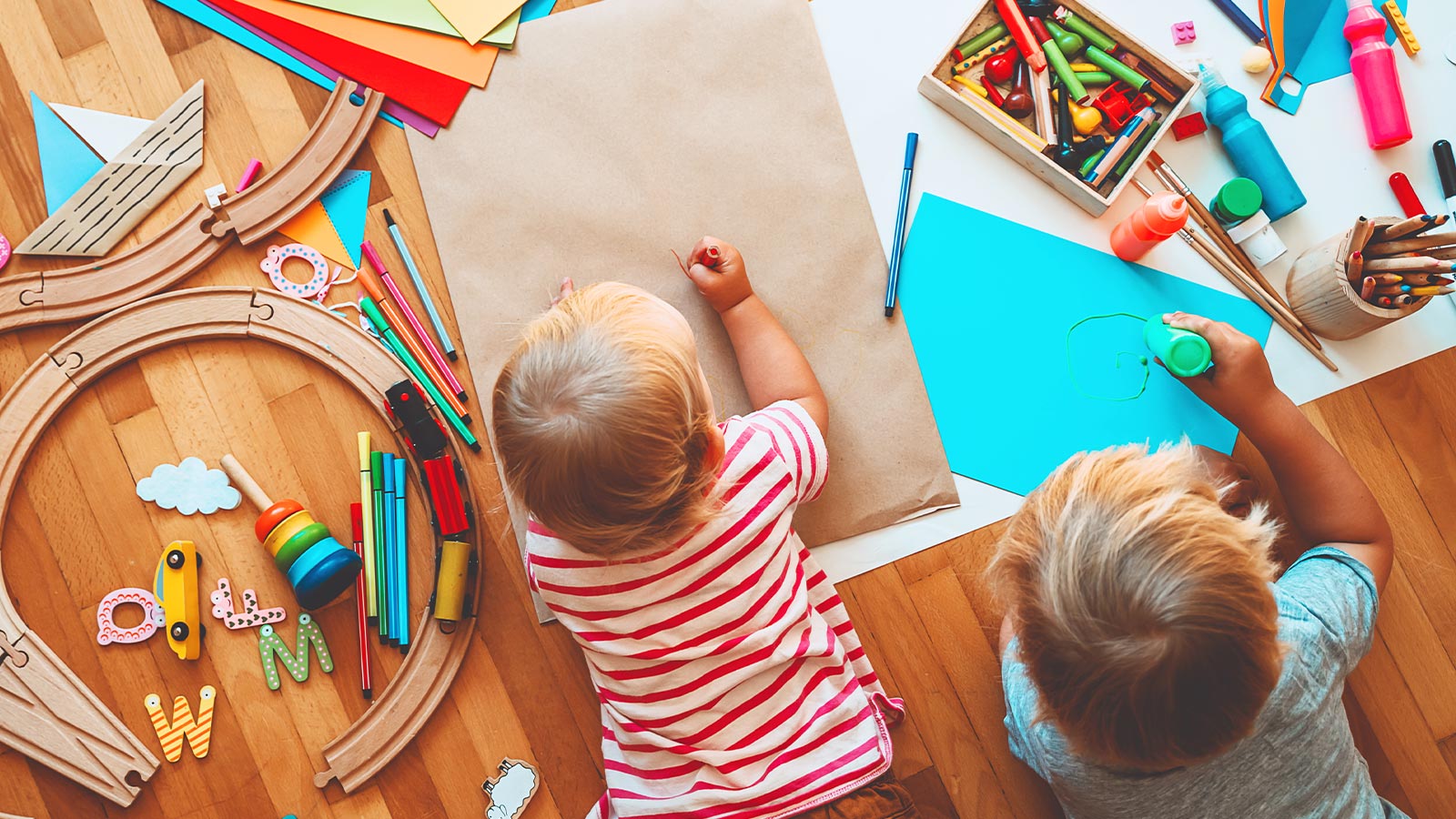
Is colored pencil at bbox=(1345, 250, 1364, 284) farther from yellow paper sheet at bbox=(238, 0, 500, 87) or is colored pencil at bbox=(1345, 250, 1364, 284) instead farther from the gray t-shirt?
yellow paper sheet at bbox=(238, 0, 500, 87)

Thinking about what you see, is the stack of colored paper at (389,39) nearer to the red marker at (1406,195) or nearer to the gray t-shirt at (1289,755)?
Result: the gray t-shirt at (1289,755)

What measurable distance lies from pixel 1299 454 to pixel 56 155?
1.30m

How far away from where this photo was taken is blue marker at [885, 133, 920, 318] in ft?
2.98

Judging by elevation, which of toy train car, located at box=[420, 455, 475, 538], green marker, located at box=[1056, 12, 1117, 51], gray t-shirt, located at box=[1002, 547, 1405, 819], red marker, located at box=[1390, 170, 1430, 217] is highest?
green marker, located at box=[1056, 12, 1117, 51]

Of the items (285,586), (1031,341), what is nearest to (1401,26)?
(1031,341)

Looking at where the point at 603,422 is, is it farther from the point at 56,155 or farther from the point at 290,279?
the point at 56,155

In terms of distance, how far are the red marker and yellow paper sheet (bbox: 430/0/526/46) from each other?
0.96 meters

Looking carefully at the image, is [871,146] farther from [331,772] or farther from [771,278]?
A: [331,772]

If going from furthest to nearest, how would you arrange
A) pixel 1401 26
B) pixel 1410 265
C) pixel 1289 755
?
pixel 1401 26
pixel 1410 265
pixel 1289 755

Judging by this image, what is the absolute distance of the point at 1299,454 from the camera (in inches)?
34.0

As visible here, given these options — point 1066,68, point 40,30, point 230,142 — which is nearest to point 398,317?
point 230,142

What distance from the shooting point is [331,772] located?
86 cm

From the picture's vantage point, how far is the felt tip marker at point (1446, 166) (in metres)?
0.92

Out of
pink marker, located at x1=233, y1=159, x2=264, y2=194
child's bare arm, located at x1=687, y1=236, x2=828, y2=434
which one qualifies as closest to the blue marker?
child's bare arm, located at x1=687, y1=236, x2=828, y2=434
